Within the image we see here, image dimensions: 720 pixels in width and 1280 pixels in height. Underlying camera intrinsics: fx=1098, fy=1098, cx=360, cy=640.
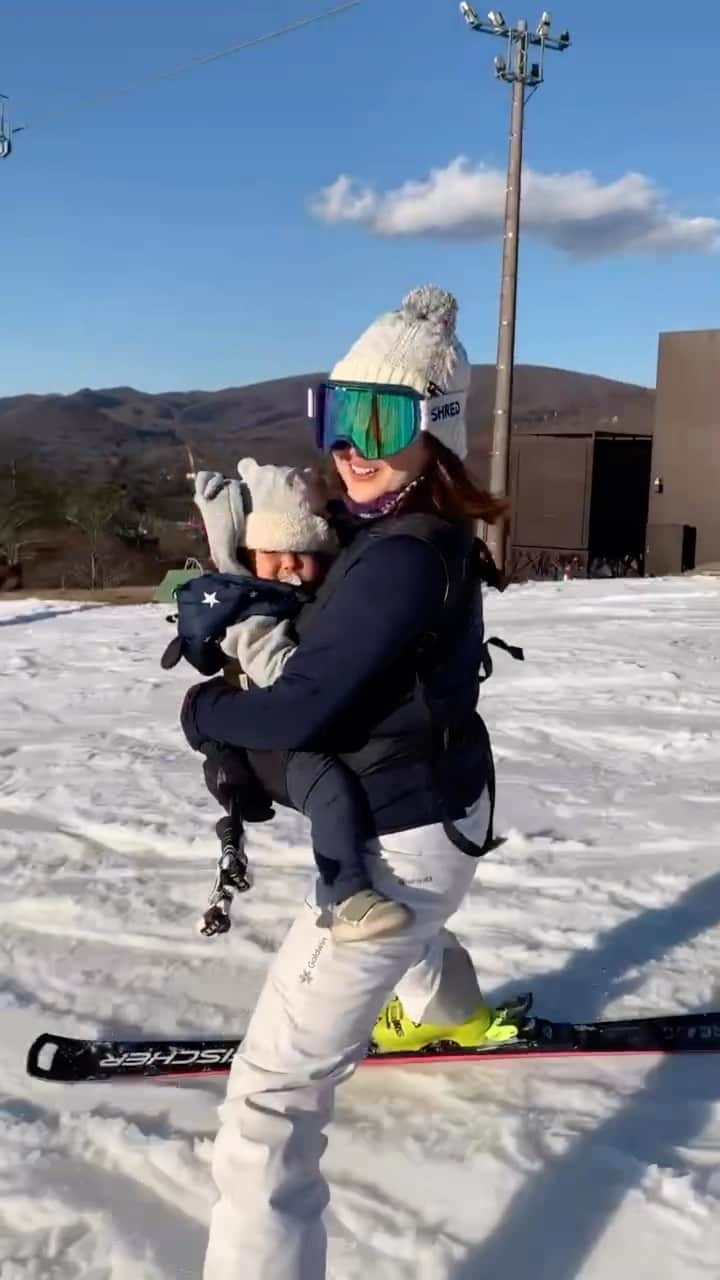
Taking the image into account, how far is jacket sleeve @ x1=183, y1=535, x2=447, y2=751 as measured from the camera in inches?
62.3

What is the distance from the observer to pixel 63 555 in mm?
46875

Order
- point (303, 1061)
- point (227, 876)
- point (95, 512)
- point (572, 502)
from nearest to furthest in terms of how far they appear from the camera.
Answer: point (303, 1061), point (227, 876), point (572, 502), point (95, 512)

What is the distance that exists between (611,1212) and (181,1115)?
36.3 inches

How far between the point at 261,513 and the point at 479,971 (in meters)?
1.69

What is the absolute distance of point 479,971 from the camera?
3.04 meters

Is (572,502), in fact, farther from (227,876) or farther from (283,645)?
(283,645)

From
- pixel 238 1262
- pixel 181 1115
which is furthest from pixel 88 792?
pixel 238 1262

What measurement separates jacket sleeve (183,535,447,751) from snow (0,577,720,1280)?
1001 mm

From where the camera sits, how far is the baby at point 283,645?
67.4 inches

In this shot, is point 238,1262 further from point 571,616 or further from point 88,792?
point 571,616

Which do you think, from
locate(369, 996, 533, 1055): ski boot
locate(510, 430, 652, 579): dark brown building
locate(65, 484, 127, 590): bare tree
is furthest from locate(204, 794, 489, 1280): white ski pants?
locate(65, 484, 127, 590): bare tree

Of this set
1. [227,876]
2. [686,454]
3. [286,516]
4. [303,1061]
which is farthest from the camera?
[686,454]

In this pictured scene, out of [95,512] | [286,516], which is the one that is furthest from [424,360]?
[95,512]

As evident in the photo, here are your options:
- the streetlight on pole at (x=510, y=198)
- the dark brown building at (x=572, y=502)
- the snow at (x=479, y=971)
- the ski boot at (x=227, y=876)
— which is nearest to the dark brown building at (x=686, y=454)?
the dark brown building at (x=572, y=502)
